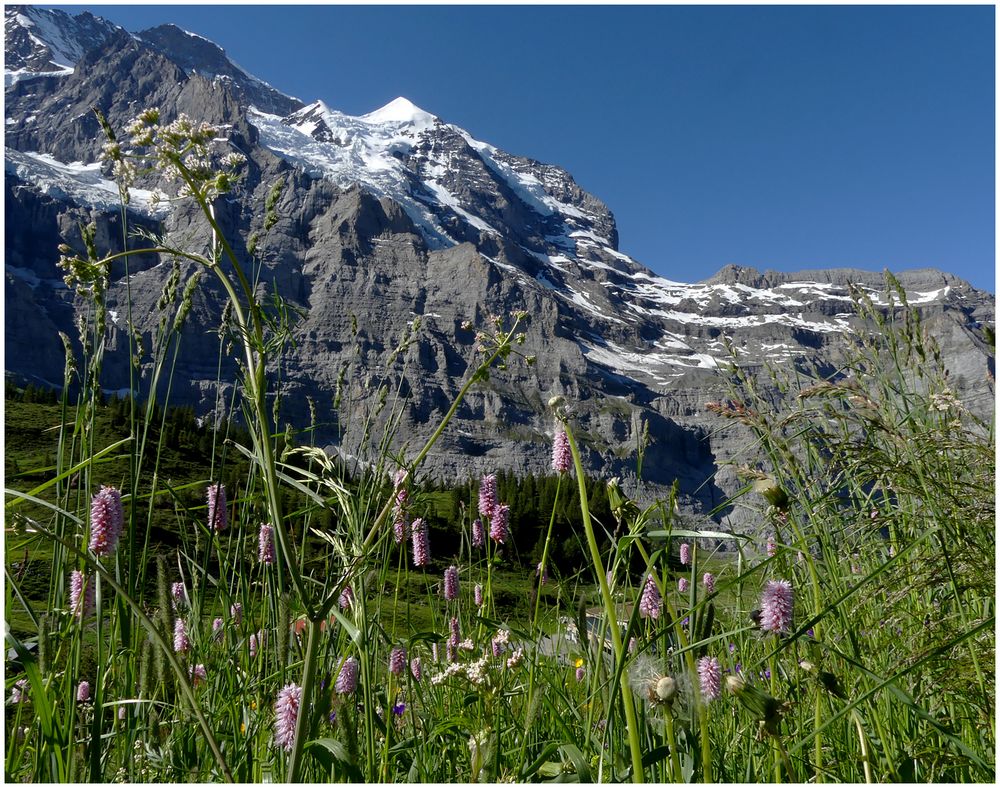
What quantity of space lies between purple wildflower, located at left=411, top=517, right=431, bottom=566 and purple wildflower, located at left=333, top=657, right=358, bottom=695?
1.22 m

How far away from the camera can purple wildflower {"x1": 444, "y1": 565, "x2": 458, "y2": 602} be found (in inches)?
144

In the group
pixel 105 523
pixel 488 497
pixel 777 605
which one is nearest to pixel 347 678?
pixel 105 523

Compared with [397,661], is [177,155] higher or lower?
higher

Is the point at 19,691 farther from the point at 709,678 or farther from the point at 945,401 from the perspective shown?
the point at 945,401

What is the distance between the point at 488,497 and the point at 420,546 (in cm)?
46

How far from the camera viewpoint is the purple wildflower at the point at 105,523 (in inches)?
66.6

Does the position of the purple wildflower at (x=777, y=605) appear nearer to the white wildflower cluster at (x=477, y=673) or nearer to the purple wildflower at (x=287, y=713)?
the white wildflower cluster at (x=477, y=673)

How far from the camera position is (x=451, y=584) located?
3.79 m

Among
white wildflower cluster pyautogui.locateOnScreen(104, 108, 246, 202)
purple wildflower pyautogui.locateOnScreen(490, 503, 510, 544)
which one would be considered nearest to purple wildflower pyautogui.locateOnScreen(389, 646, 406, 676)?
purple wildflower pyautogui.locateOnScreen(490, 503, 510, 544)

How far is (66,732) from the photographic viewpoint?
5.35 ft

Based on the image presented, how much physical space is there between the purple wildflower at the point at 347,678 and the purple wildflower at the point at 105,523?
2.23 feet

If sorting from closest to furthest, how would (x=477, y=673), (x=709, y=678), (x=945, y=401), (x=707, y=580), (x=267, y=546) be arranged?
1. (x=477, y=673)
2. (x=709, y=678)
3. (x=945, y=401)
4. (x=267, y=546)
5. (x=707, y=580)

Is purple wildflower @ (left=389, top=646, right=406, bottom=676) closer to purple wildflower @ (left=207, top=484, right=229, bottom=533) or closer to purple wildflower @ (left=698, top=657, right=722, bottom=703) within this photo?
purple wildflower @ (left=207, top=484, right=229, bottom=533)

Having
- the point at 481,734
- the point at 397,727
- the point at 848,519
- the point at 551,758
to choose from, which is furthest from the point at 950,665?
the point at 397,727
